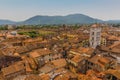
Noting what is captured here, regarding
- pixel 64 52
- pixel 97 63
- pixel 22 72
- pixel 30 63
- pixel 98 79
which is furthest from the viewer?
pixel 64 52

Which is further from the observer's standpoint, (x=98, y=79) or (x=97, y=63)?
(x=97, y=63)

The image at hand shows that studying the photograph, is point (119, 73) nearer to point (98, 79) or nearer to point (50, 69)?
point (98, 79)

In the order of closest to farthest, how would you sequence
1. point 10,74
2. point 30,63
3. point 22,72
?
point 10,74, point 22,72, point 30,63

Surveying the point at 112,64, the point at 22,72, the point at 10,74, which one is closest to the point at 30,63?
the point at 22,72

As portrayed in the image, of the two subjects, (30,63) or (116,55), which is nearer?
(30,63)

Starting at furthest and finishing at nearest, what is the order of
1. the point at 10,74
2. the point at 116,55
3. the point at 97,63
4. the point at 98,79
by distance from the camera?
the point at 116,55 < the point at 97,63 < the point at 10,74 < the point at 98,79

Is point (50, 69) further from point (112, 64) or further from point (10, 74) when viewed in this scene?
point (112, 64)

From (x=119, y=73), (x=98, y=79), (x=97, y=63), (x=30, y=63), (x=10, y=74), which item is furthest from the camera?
(x=30, y=63)

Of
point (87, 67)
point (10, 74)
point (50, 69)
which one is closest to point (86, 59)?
point (87, 67)
